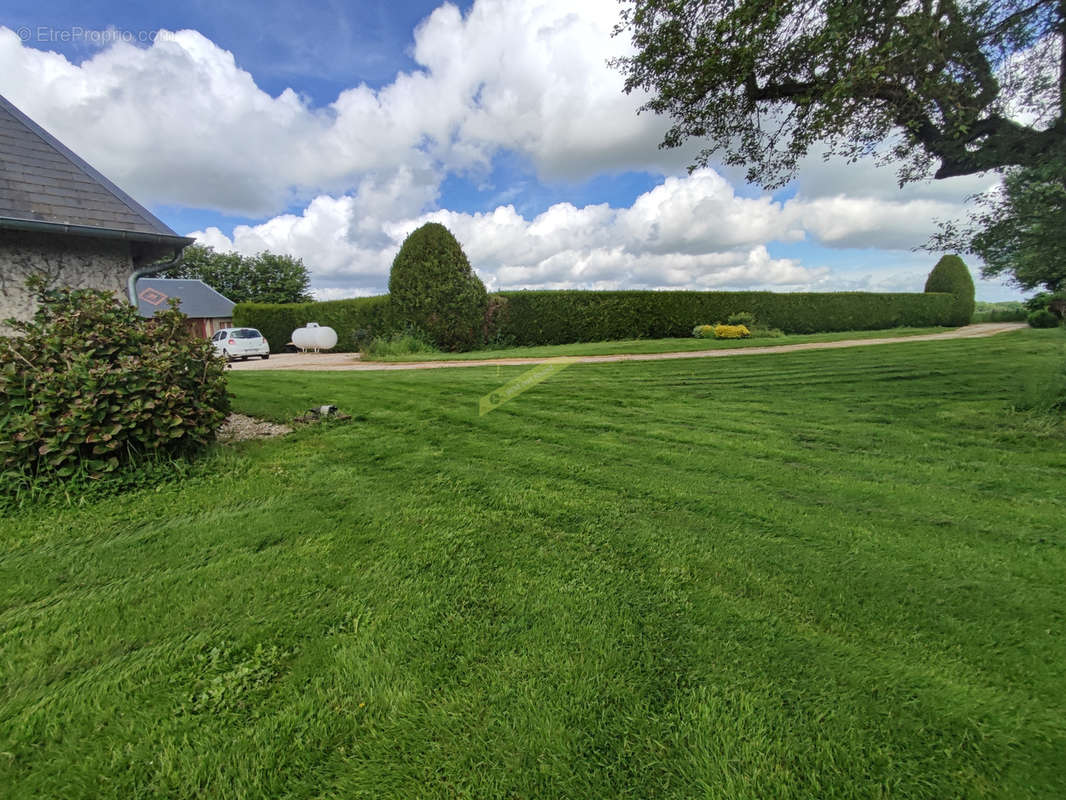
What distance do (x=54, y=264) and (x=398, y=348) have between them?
9.48 meters

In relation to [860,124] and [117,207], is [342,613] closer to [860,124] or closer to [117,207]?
[117,207]

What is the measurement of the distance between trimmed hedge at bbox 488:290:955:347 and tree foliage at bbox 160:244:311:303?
37365 mm

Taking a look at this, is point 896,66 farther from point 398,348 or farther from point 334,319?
point 334,319

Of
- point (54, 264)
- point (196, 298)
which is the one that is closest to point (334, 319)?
point (54, 264)

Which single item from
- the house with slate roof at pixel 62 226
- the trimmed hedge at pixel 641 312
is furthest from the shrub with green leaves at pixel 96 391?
the trimmed hedge at pixel 641 312

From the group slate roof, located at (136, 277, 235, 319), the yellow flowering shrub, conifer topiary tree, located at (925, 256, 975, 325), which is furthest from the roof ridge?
conifer topiary tree, located at (925, 256, 975, 325)

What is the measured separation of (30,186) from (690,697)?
25.8 ft

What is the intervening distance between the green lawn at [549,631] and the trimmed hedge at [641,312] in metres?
13.4

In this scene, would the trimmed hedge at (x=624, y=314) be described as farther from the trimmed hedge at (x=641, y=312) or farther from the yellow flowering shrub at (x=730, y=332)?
the yellow flowering shrub at (x=730, y=332)

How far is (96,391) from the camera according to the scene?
314 cm

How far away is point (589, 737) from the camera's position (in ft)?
4.45

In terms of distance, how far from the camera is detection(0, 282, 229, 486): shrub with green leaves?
3.07 meters

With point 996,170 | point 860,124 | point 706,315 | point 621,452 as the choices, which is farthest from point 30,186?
point 706,315

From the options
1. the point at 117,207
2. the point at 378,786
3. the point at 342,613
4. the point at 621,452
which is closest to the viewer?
the point at 378,786
